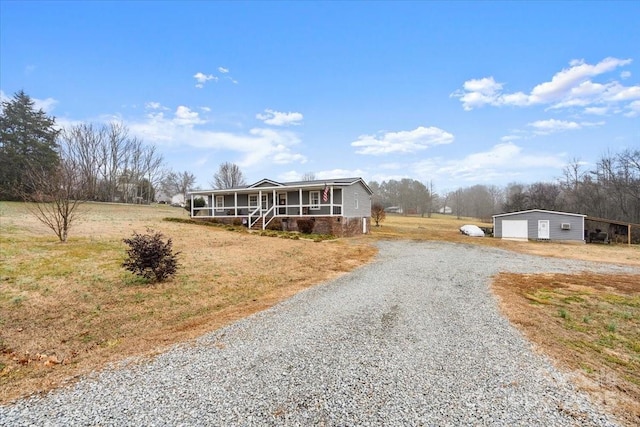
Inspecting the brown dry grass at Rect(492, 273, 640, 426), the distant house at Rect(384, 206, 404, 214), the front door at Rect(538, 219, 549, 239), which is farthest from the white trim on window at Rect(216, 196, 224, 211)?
the distant house at Rect(384, 206, 404, 214)

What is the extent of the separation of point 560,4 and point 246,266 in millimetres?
16379

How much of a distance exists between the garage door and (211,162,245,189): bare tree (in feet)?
157

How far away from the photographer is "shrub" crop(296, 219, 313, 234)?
72.5ft

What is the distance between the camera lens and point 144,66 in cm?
1723

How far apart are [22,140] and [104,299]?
42729 mm

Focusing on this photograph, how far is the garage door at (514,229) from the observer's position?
2550cm

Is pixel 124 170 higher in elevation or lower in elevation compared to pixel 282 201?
higher

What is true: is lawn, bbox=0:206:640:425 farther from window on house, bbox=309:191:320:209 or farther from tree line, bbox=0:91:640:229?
window on house, bbox=309:191:320:209

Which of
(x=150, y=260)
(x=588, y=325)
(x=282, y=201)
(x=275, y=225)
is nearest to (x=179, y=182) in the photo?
(x=282, y=201)

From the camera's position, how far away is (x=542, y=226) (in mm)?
24875

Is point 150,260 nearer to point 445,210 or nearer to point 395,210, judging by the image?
point 395,210

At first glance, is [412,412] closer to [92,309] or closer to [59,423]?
[59,423]

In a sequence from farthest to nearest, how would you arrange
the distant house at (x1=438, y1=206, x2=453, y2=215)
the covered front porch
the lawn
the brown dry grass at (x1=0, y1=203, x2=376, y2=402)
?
the distant house at (x1=438, y1=206, x2=453, y2=215)
the covered front porch
the brown dry grass at (x1=0, y1=203, x2=376, y2=402)
the lawn

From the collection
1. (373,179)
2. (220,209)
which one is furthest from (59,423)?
(373,179)
